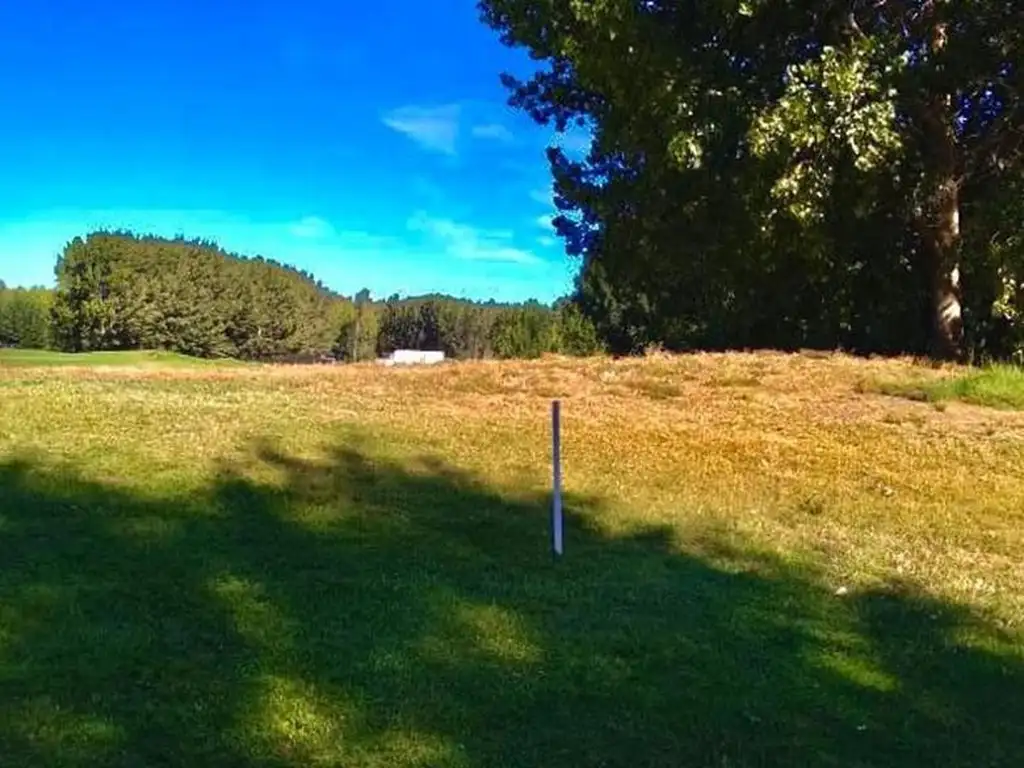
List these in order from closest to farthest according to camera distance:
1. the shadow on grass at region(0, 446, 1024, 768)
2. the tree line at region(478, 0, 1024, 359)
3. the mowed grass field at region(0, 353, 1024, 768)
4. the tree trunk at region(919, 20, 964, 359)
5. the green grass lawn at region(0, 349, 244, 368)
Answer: the shadow on grass at region(0, 446, 1024, 768) < the mowed grass field at region(0, 353, 1024, 768) < the tree line at region(478, 0, 1024, 359) < the tree trunk at region(919, 20, 964, 359) < the green grass lawn at region(0, 349, 244, 368)

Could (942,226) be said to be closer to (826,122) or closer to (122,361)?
(826,122)

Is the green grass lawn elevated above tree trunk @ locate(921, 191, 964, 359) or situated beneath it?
situated beneath

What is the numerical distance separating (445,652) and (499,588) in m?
1.03

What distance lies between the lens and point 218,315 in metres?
82.0

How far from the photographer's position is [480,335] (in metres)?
97.7

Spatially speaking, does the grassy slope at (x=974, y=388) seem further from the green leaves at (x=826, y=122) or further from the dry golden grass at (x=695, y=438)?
the green leaves at (x=826, y=122)

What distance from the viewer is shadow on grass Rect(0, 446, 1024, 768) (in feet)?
11.9

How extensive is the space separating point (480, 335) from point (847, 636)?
305 ft

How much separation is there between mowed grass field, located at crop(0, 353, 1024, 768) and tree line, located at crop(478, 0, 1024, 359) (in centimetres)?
357

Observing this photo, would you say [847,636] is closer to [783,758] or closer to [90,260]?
[783,758]

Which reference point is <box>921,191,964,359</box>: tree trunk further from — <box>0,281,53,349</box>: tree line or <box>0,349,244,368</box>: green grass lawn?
<box>0,281,53,349</box>: tree line

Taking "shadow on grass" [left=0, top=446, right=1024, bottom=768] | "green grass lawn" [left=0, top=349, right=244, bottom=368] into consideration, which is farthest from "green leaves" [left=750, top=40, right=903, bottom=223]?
"green grass lawn" [left=0, top=349, right=244, bottom=368]

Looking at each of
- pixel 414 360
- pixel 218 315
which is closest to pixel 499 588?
pixel 414 360

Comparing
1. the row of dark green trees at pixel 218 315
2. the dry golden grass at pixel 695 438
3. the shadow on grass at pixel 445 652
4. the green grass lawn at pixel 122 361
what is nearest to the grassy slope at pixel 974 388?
the dry golden grass at pixel 695 438
